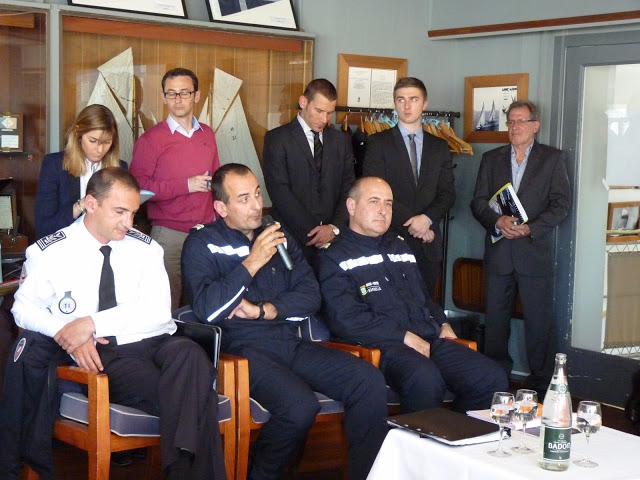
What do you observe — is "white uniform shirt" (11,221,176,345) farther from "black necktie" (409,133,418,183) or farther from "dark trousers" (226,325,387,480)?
"black necktie" (409,133,418,183)

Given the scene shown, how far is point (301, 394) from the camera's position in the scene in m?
3.81

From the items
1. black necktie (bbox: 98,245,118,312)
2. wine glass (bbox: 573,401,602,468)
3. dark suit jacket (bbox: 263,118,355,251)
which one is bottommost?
wine glass (bbox: 573,401,602,468)

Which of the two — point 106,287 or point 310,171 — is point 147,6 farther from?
point 106,287

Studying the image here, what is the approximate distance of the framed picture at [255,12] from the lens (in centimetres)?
559

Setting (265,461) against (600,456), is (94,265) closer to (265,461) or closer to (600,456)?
(265,461)

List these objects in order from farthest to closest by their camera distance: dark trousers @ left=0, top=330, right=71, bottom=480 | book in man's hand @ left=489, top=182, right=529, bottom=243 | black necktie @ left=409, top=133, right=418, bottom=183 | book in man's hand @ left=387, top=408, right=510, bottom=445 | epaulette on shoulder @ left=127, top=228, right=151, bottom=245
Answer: book in man's hand @ left=489, top=182, right=529, bottom=243, black necktie @ left=409, top=133, right=418, bottom=183, epaulette on shoulder @ left=127, top=228, right=151, bottom=245, dark trousers @ left=0, top=330, right=71, bottom=480, book in man's hand @ left=387, top=408, right=510, bottom=445

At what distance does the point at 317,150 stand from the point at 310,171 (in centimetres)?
13

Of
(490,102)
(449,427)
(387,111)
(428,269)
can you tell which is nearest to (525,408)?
(449,427)

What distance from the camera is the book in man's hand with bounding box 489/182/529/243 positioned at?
5824 mm

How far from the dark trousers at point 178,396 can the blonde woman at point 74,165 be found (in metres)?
1.07

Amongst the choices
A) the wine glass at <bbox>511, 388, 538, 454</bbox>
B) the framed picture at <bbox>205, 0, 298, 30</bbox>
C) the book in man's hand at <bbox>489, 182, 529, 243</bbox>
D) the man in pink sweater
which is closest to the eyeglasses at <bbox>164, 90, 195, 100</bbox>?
the man in pink sweater

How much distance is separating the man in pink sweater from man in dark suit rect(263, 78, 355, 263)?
409 millimetres

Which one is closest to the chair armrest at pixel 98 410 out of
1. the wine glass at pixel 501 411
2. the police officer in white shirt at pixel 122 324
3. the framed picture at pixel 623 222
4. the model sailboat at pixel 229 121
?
the police officer in white shirt at pixel 122 324

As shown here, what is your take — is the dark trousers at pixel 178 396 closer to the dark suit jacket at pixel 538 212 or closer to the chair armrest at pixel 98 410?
the chair armrest at pixel 98 410
